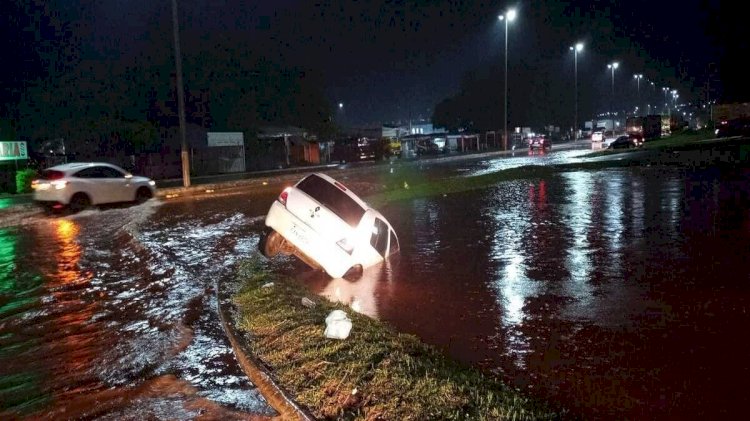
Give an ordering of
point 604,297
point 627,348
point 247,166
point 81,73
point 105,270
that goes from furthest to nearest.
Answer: point 81,73
point 247,166
point 105,270
point 604,297
point 627,348

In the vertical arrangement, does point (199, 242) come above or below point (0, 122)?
below

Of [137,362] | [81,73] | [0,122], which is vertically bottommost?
[137,362]

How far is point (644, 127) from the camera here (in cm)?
6216

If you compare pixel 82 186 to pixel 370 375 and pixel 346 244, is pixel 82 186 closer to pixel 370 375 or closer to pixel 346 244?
pixel 346 244

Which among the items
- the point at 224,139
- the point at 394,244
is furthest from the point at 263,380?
the point at 224,139

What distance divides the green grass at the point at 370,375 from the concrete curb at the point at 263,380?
7 centimetres

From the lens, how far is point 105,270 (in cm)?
1123

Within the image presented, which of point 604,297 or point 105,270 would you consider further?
point 105,270

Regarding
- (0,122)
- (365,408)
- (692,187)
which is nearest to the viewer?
(365,408)

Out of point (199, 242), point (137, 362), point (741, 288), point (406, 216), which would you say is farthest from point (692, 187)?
point (137, 362)

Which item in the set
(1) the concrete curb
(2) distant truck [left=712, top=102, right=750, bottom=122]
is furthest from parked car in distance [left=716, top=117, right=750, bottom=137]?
(1) the concrete curb

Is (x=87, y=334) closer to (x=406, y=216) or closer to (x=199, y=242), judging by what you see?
(x=199, y=242)

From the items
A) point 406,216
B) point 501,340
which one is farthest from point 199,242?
point 501,340

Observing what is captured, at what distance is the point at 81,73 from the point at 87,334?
48631 mm
